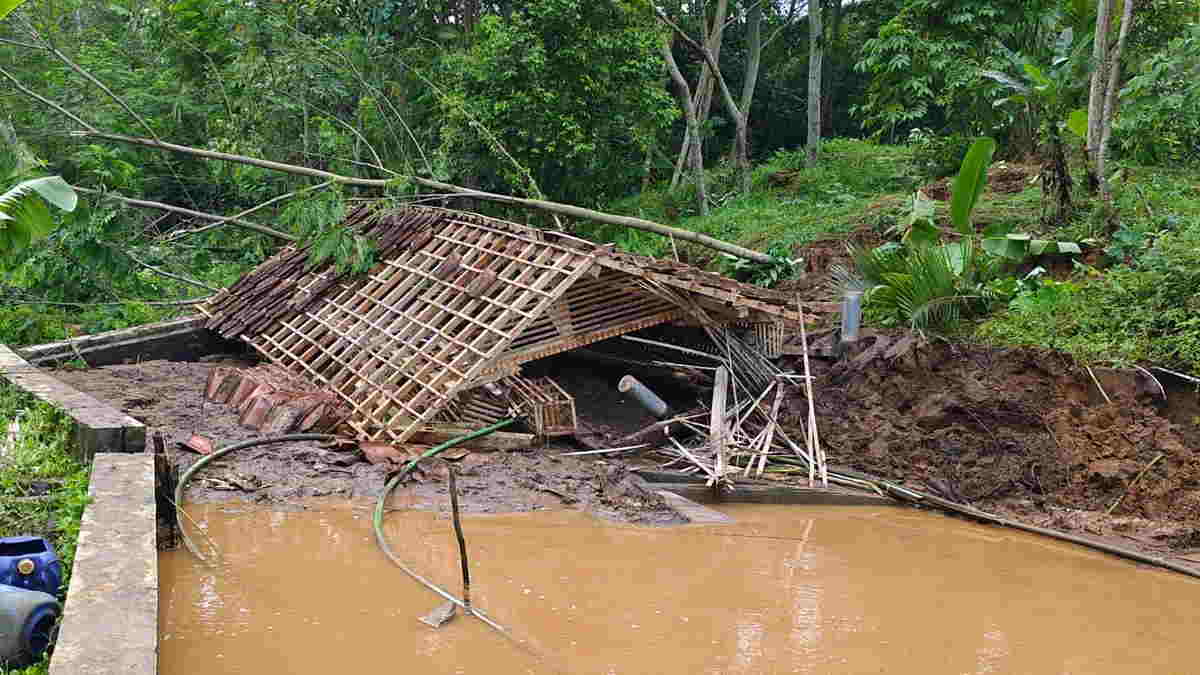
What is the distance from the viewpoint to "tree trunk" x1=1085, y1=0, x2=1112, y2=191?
426 inches

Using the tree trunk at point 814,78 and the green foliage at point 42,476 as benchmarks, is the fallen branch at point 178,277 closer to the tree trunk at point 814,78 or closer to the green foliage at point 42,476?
the green foliage at point 42,476

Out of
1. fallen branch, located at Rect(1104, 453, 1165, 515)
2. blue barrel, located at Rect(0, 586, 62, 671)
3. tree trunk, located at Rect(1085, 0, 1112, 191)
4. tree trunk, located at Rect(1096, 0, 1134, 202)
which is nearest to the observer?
blue barrel, located at Rect(0, 586, 62, 671)

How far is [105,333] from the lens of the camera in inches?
444

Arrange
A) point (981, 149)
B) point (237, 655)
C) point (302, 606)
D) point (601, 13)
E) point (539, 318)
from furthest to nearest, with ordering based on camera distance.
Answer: point (601, 13) → point (981, 149) → point (539, 318) → point (302, 606) → point (237, 655)

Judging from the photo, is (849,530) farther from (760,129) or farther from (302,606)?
(760,129)

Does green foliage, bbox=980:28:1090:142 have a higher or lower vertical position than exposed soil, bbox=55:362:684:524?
higher

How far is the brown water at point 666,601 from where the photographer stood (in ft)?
16.7

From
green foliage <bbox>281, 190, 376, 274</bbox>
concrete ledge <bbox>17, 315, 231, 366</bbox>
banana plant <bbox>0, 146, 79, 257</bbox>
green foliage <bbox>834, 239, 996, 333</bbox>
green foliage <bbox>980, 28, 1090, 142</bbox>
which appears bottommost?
concrete ledge <bbox>17, 315, 231, 366</bbox>

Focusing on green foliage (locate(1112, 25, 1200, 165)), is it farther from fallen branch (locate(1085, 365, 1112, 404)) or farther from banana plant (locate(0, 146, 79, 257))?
banana plant (locate(0, 146, 79, 257))

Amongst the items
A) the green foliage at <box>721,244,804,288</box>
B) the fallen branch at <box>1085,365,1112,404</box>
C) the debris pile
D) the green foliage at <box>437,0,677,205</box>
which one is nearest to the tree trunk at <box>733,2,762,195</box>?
the green foliage at <box>437,0,677,205</box>

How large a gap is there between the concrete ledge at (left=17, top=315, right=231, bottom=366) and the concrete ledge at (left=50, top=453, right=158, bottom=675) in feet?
18.0

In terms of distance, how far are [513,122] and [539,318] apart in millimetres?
6412

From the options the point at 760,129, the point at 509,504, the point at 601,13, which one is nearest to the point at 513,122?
the point at 601,13

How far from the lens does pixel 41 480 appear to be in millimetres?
5883
